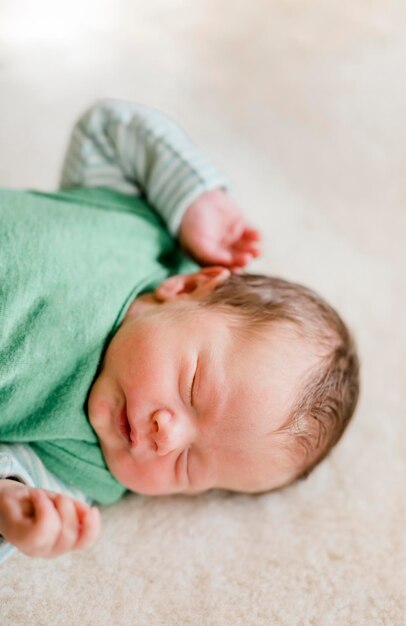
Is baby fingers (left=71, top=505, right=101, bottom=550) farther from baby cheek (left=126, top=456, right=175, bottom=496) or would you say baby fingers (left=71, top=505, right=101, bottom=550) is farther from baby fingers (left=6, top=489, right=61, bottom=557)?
baby cheek (left=126, top=456, right=175, bottom=496)

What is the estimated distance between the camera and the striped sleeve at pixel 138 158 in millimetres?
1240

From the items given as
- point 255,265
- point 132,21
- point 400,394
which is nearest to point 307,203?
point 255,265

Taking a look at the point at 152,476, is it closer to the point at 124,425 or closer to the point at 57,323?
the point at 124,425

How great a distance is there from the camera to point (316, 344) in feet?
3.12

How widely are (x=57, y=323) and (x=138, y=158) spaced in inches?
18.8

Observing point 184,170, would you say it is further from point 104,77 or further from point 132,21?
point 132,21

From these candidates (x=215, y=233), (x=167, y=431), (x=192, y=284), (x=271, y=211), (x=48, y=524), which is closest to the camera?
(x=48, y=524)

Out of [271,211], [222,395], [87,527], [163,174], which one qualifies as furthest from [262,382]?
[271,211]

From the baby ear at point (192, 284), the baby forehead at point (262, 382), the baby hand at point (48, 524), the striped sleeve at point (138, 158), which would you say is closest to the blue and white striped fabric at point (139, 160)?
the striped sleeve at point (138, 158)

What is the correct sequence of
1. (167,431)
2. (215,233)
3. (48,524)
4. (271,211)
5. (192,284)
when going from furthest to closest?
1. (271,211)
2. (215,233)
3. (192,284)
4. (167,431)
5. (48,524)

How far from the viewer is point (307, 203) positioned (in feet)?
4.90

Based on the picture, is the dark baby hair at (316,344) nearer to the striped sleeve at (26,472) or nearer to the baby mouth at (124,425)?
the baby mouth at (124,425)

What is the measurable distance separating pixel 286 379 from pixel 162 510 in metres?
0.28

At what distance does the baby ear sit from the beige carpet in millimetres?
304
